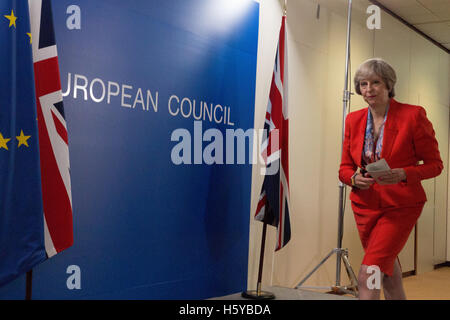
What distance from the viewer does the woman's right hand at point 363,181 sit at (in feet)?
9.91

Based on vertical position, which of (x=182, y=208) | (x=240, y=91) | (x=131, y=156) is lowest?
(x=182, y=208)

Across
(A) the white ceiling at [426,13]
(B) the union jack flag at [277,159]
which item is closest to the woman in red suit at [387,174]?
(B) the union jack flag at [277,159]

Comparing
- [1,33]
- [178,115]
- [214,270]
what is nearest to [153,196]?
[178,115]

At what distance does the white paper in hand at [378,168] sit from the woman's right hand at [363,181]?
0.20 ft

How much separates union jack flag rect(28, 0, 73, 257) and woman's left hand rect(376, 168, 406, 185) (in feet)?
5.38

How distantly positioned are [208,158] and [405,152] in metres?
1.29

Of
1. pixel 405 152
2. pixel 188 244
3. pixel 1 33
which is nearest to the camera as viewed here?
pixel 1 33

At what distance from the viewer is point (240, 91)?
12.9 ft

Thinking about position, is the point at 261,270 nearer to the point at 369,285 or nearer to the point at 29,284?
the point at 369,285

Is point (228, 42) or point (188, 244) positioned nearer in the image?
point (188, 244)

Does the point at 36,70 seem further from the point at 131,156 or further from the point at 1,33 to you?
the point at 131,156

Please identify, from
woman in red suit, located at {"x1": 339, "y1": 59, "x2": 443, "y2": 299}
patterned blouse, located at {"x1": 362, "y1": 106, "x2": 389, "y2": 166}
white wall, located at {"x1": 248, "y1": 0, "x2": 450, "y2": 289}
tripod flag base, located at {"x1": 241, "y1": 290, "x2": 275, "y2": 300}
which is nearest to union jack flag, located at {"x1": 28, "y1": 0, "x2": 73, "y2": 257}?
tripod flag base, located at {"x1": 241, "y1": 290, "x2": 275, "y2": 300}

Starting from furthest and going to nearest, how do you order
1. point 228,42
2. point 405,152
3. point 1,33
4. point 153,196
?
1. point 228,42
2. point 153,196
3. point 405,152
4. point 1,33

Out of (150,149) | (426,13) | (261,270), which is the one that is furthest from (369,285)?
(426,13)
